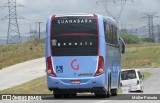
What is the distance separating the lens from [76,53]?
22.7 metres

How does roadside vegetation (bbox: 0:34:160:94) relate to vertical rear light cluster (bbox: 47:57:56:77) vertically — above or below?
below

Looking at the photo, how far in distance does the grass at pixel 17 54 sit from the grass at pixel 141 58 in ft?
46.9

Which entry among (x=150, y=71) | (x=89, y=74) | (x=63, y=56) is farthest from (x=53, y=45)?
(x=150, y=71)

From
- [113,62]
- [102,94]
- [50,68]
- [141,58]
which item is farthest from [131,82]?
[141,58]

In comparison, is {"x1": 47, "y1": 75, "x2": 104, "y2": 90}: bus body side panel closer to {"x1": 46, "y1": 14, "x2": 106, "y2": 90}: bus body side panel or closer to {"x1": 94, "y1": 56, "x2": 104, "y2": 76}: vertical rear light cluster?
{"x1": 46, "y1": 14, "x2": 106, "y2": 90}: bus body side panel

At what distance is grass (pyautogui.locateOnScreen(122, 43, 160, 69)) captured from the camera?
8110 centimetres

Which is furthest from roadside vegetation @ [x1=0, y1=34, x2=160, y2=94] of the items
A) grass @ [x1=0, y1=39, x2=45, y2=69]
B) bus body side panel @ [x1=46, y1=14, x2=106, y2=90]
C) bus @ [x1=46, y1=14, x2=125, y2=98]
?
bus body side panel @ [x1=46, y1=14, x2=106, y2=90]

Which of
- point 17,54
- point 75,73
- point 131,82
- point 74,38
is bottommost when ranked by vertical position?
point 17,54

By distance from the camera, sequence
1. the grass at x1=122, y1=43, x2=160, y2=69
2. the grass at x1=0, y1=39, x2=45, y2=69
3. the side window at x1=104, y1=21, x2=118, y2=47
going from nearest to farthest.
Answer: the side window at x1=104, y1=21, x2=118, y2=47 → the grass at x1=0, y1=39, x2=45, y2=69 → the grass at x1=122, y1=43, x2=160, y2=69

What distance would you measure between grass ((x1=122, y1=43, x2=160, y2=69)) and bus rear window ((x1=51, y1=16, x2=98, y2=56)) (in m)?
55.4

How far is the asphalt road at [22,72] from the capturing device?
56597 millimetres

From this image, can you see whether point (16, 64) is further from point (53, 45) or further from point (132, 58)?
point (53, 45)

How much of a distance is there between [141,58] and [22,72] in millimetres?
28755

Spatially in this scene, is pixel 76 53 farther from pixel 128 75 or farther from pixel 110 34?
pixel 128 75
